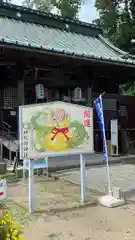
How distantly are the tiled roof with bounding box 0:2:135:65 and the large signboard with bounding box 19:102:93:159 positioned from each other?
4.41m

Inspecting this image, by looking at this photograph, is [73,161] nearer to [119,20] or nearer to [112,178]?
[112,178]

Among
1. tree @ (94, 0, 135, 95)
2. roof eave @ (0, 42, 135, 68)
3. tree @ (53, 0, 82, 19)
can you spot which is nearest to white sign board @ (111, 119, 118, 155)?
roof eave @ (0, 42, 135, 68)

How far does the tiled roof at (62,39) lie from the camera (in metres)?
10.9

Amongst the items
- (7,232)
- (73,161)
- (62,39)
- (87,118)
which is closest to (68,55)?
(73,161)

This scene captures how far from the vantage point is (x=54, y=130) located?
214 inches

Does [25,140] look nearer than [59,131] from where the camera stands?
Yes

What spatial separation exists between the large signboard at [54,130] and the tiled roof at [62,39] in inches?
174

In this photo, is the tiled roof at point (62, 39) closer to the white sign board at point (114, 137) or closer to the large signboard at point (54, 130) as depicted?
the white sign board at point (114, 137)

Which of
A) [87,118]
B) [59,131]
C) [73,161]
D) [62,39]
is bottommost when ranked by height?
[73,161]

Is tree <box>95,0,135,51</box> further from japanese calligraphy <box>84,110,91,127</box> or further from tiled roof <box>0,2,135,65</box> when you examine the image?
japanese calligraphy <box>84,110,91,127</box>

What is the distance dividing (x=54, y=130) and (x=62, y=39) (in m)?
8.56

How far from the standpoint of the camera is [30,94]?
41.1ft

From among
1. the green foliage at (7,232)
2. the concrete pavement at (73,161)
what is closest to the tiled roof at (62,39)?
the concrete pavement at (73,161)

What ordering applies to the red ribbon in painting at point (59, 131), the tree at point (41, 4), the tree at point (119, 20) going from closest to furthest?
1. the red ribbon in painting at point (59, 131)
2. the tree at point (119, 20)
3. the tree at point (41, 4)
